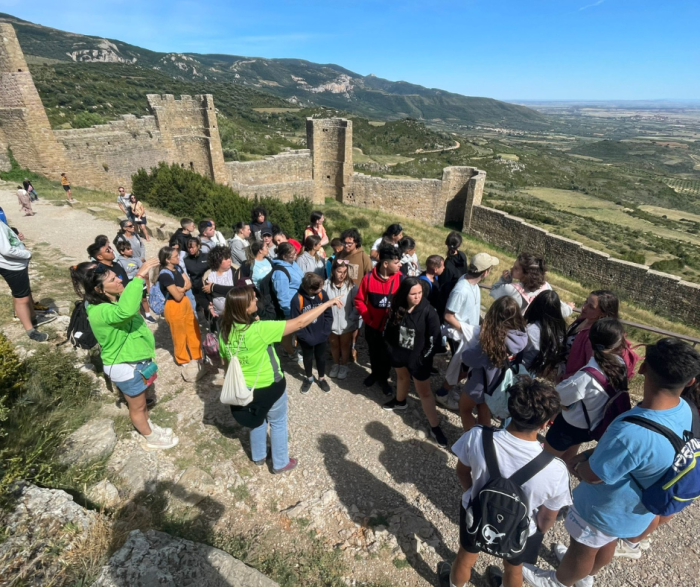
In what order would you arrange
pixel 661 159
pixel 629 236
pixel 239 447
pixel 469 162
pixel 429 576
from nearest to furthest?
pixel 429 576, pixel 239 447, pixel 629 236, pixel 469 162, pixel 661 159

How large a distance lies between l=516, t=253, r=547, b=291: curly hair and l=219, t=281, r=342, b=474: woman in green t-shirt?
246 cm

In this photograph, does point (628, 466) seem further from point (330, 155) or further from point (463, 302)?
point (330, 155)

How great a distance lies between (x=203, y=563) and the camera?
7.66 feet

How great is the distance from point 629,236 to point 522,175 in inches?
1219

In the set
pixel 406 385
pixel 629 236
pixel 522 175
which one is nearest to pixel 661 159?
pixel 522 175

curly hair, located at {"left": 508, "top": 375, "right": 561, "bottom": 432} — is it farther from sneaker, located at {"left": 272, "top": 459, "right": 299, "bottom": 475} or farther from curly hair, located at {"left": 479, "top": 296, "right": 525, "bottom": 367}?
sneaker, located at {"left": 272, "top": 459, "right": 299, "bottom": 475}

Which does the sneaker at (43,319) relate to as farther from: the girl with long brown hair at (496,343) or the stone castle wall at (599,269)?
the stone castle wall at (599,269)

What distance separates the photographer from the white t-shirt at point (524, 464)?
2.08m

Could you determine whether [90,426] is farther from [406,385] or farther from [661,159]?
[661,159]

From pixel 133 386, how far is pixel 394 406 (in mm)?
2846

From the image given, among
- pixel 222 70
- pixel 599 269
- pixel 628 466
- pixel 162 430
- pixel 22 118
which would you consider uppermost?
pixel 222 70

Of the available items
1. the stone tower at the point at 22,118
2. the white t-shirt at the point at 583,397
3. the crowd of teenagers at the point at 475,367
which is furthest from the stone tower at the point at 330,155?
the white t-shirt at the point at 583,397

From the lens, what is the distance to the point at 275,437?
3.38 m

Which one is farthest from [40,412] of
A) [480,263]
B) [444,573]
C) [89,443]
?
[480,263]
